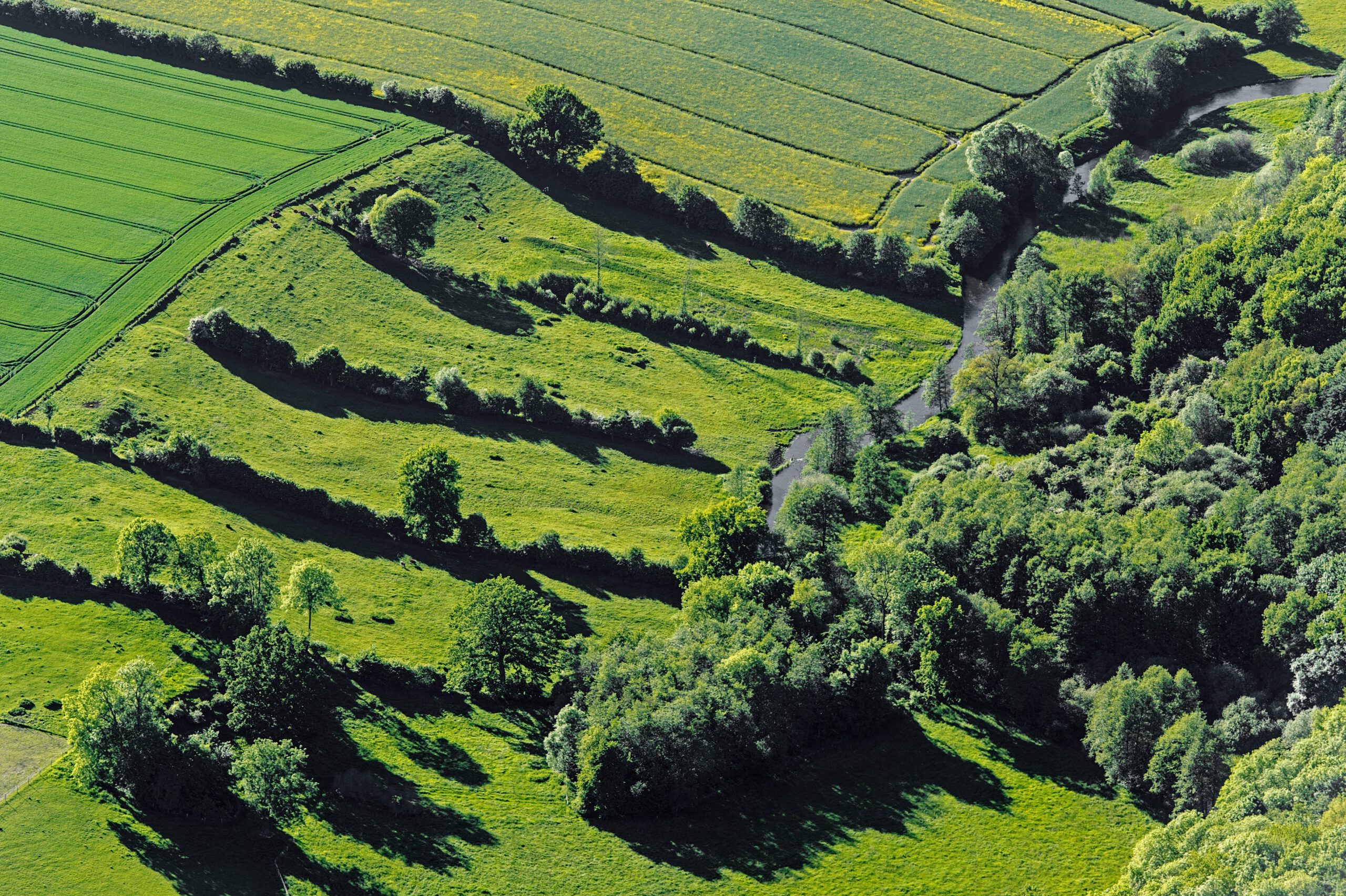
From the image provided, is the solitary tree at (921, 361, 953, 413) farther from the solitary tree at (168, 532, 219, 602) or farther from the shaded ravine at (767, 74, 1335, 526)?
the solitary tree at (168, 532, 219, 602)

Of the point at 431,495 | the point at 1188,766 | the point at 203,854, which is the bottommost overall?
the point at 203,854

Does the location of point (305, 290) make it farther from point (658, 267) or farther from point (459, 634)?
point (459, 634)

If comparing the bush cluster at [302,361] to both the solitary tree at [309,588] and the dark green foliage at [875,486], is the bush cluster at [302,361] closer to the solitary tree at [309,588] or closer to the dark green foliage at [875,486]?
the solitary tree at [309,588]

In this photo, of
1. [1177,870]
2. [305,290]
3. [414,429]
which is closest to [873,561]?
[1177,870]

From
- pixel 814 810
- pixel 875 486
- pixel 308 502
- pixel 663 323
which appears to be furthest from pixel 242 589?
pixel 663 323

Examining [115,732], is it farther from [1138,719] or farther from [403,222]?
[403,222]

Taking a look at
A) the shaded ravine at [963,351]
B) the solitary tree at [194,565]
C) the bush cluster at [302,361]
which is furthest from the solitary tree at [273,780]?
the bush cluster at [302,361]
